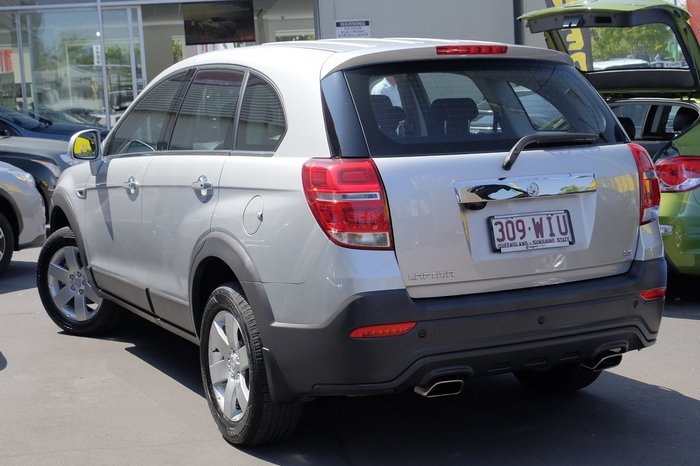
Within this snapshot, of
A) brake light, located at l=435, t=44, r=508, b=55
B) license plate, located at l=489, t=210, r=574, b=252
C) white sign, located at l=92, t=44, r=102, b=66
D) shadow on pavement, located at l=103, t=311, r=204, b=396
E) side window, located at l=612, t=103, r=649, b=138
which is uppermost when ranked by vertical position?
white sign, located at l=92, t=44, r=102, b=66

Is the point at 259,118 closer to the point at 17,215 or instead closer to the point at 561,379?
the point at 561,379

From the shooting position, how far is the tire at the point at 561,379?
16.3ft

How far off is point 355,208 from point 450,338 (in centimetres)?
61

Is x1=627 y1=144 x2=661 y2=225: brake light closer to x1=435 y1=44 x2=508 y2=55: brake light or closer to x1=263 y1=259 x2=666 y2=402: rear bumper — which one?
x1=263 y1=259 x2=666 y2=402: rear bumper

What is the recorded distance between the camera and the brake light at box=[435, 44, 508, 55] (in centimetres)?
416

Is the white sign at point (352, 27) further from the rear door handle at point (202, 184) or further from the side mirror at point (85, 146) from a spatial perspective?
the rear door handle at point (202, 184)

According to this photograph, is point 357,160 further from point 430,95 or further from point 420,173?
point 430,95

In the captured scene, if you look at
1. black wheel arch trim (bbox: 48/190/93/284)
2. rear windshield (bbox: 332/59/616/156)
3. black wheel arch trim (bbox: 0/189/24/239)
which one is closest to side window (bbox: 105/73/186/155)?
black wheel arch trim (bbox: 48/190/93/284)

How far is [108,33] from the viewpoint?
17109 millimetres

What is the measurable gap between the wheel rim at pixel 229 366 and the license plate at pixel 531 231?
114cm

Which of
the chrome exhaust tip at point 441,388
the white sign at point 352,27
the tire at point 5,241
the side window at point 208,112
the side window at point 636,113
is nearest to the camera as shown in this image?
the chrome exhaust tip at point 441,388

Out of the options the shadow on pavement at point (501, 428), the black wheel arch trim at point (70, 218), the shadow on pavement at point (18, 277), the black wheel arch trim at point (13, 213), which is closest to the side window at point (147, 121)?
the black wheel arch trim at point (70, 218)

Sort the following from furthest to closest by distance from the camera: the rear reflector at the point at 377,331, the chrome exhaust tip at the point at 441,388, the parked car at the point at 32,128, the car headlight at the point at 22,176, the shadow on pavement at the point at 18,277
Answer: the parked car at the point at 32,128, the car headlight at the point at 22,176, the shadow on pavement at the point at 18,277, the chrome exhaust tip at the point at 441,388, the rear reflector at the point at 377,331

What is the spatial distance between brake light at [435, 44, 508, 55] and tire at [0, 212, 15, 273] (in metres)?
5.86
